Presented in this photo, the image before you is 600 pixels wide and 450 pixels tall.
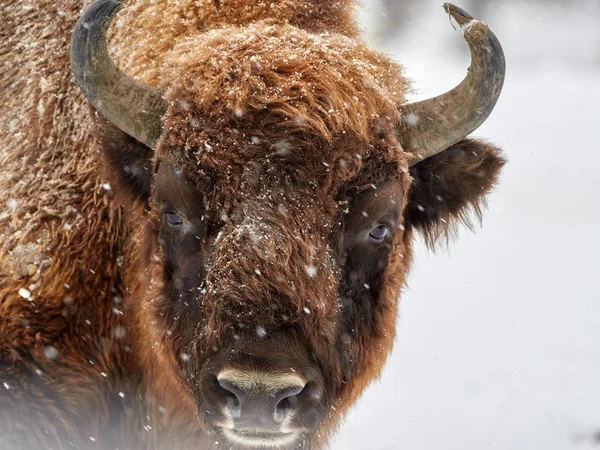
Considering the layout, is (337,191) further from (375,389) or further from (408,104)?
(375,389)

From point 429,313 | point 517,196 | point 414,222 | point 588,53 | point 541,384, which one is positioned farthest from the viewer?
point 588,53

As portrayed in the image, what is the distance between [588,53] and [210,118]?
60.3ft

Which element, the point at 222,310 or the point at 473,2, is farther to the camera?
the point at 473,2

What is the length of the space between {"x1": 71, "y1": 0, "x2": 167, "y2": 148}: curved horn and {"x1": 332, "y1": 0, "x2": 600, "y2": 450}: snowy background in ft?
4.94

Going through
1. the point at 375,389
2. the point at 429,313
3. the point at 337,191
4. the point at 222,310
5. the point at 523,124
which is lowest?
the point at 523,124

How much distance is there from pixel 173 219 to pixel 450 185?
1450 millimetres

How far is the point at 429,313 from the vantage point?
8.56 metres

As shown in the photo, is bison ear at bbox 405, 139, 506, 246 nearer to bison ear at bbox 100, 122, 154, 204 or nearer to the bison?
the bison

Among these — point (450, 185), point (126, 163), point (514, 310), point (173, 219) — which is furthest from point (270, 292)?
point (514, 310)

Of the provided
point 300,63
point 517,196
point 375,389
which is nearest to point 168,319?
point 300,63

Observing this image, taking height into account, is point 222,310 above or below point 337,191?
below

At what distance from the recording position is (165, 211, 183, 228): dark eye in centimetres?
371

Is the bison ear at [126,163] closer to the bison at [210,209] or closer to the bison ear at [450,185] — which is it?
the bison at [210,209]

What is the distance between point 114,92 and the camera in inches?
152
